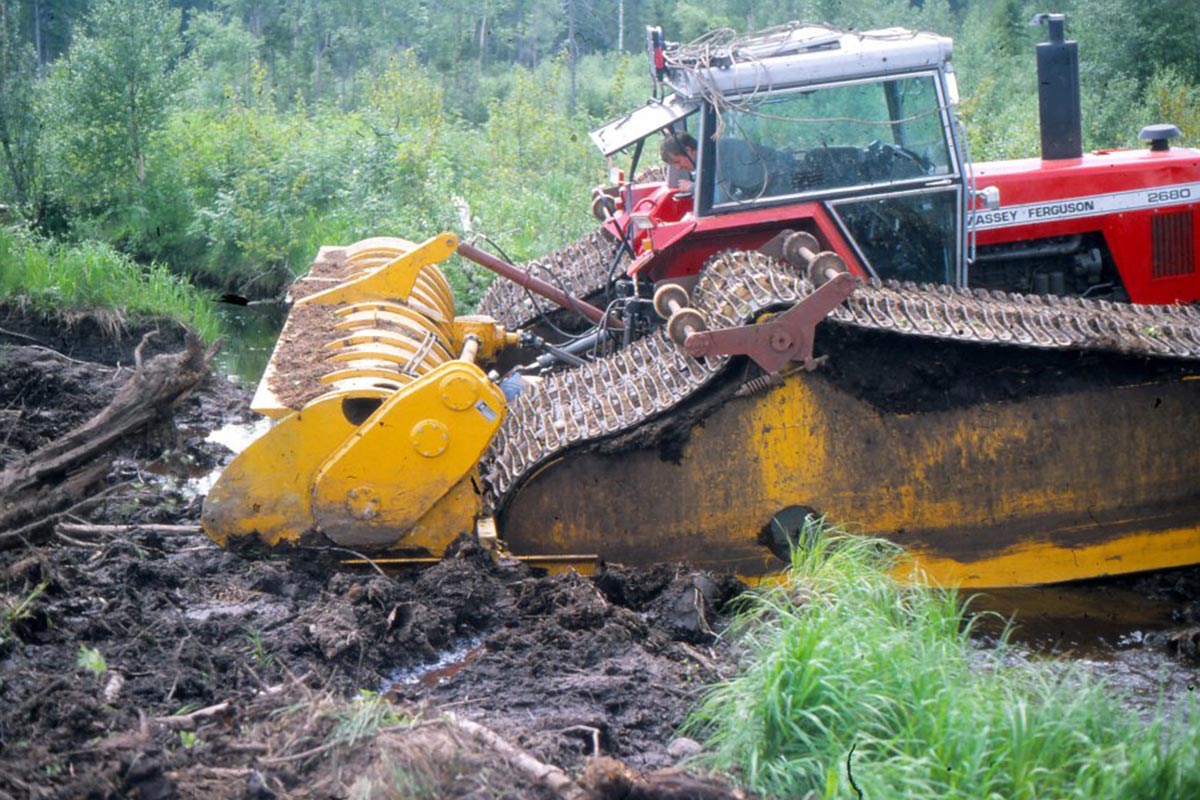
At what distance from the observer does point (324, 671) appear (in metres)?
5.20

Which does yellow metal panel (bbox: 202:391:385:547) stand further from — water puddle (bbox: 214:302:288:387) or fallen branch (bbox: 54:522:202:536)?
water puddle (bbox: 214:302:288:387)

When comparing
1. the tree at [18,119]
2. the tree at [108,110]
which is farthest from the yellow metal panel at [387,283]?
the tree at [18,119]

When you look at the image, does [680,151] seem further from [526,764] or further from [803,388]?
[526,764]

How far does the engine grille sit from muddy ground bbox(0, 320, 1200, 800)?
197cm

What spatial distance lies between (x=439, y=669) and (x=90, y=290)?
304 inches

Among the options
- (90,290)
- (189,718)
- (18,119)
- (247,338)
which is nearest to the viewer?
(189,718)

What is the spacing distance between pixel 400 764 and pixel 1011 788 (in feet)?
6.00

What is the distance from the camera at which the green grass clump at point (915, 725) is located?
12.6 feet

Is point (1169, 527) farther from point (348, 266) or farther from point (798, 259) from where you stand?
point (348, 266)

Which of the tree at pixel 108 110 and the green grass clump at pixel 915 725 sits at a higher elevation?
the tree at pixel 108 110

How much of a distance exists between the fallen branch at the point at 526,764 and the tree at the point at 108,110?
13.3 meters

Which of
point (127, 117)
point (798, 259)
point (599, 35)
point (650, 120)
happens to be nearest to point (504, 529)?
point (798, 259)

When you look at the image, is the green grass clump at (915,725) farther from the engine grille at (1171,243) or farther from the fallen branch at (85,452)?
the engine grille at (1171,243)

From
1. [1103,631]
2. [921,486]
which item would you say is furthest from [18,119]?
[1103,631]
